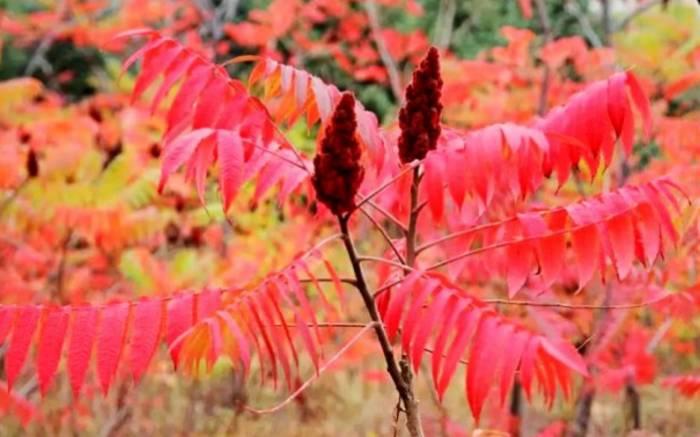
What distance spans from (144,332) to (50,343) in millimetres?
218

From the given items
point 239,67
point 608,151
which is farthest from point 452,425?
point 239,67

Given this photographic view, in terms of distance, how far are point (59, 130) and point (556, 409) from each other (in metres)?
5.00

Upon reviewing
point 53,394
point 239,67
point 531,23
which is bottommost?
point 53,394

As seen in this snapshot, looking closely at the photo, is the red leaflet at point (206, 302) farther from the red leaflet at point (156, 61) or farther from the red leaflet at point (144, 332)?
the red leaflet at point (156, 61)

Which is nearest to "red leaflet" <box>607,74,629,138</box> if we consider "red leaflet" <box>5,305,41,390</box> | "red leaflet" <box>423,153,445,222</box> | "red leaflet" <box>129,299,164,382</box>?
"red leaflet" <box>423,153,445,222</box>

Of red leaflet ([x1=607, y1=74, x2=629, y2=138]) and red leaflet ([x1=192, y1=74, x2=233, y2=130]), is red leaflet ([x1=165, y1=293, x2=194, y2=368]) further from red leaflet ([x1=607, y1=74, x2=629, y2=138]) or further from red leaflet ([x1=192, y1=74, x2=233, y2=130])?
red leaflet ([x1=607, y1=74, x2=629, y2=138])

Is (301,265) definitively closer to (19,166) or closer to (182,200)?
(19,166)

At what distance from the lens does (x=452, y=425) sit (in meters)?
5.68

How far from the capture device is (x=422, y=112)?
6.81 ft

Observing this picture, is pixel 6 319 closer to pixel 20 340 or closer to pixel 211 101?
pixel 20 340

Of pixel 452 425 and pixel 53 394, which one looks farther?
pixel 53 394

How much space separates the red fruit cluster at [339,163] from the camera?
73.0 inches

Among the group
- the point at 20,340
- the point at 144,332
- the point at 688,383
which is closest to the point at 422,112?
the point at 144,332

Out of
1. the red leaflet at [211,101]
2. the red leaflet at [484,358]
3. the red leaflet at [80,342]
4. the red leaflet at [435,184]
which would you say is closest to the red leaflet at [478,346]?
the red leaflet at [484,358]
